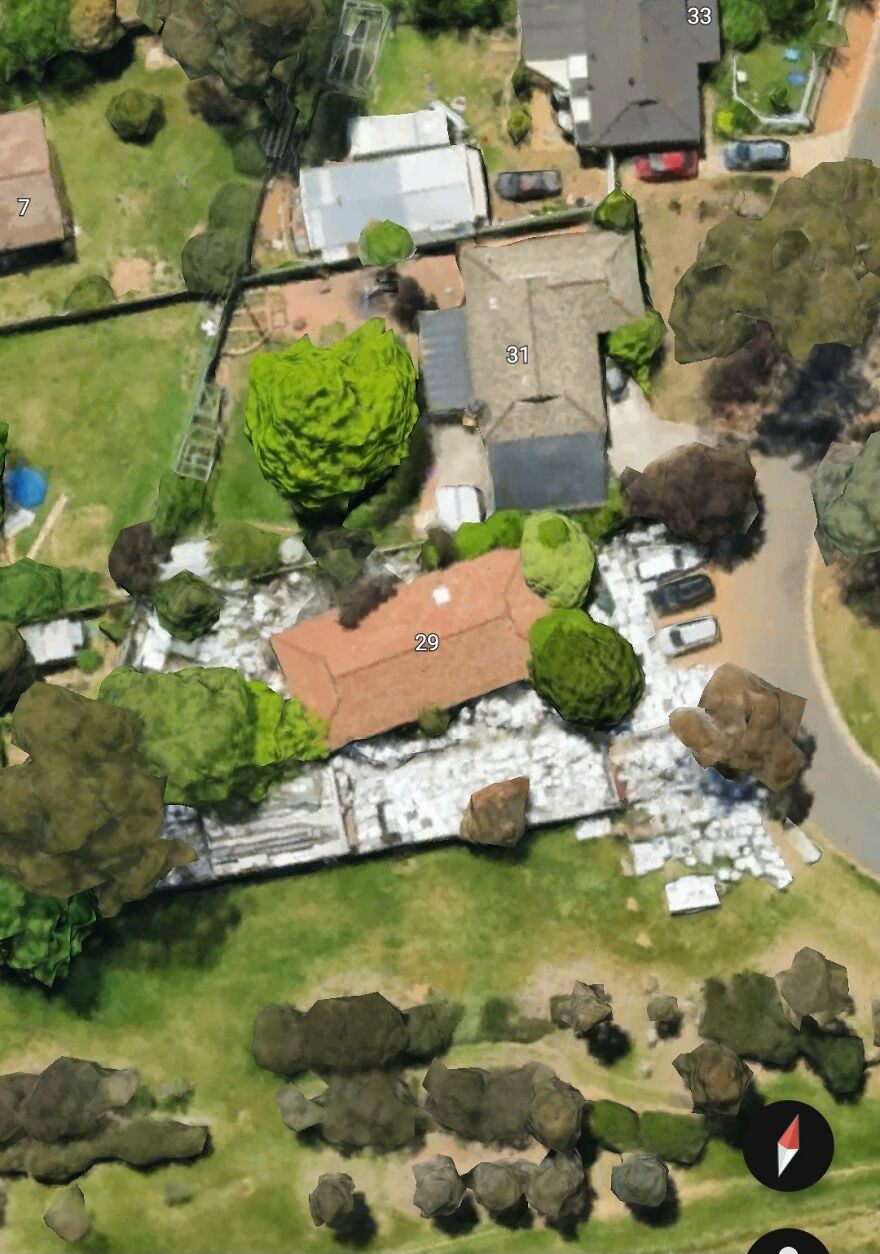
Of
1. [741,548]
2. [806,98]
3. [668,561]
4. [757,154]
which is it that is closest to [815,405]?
[741,548]

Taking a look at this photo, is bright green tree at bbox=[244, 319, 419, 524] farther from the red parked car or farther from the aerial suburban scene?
the red parked car

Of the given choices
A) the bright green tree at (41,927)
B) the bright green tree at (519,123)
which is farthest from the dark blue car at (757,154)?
the bright green tree at (41,927)

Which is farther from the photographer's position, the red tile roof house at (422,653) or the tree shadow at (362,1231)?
the tree shadow at (362,1231)

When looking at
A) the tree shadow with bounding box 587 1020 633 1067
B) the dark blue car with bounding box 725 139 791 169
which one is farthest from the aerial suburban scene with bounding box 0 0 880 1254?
the dark blue car with bounding box 725 139 791 169

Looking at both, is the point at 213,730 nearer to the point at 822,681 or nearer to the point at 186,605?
the point at 186,605

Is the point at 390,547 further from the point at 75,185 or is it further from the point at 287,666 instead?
the point at 75,185

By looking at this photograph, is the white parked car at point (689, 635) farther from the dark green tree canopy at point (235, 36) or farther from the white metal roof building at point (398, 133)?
the dark green tree canopy at point (235, 36)
